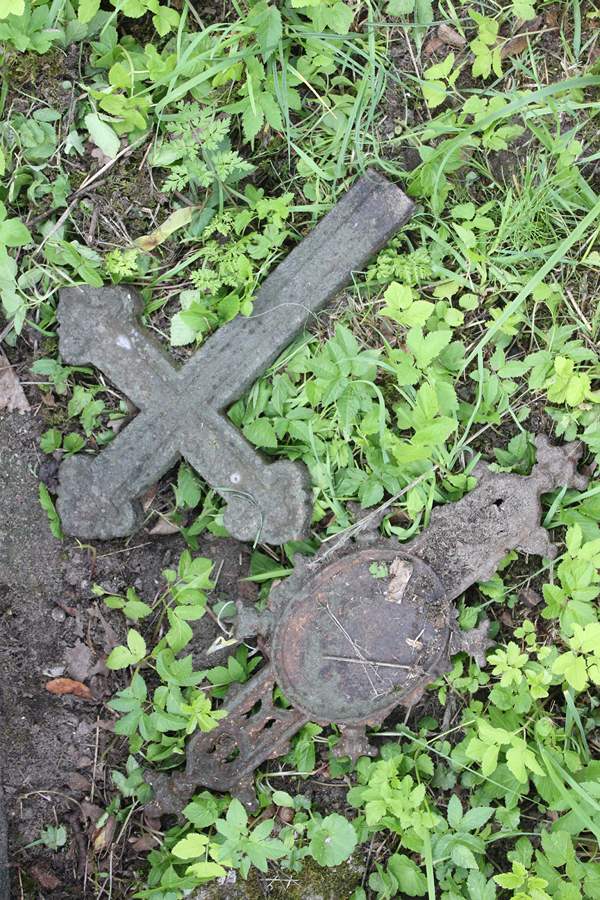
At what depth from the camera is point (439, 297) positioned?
3.30 m

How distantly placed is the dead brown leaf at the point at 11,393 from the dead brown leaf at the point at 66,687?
1150 millimetres

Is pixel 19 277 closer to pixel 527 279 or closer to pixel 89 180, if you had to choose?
pixel 89 180

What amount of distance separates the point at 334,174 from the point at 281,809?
2633mm

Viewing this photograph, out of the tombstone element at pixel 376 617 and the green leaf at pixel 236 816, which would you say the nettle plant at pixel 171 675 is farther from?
the green leaf at pixel 236 816

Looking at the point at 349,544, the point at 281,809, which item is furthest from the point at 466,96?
the point at 281,809

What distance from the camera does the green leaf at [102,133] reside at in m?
3.25

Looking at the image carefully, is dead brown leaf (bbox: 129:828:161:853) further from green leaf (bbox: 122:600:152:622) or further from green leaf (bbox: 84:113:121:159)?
green leaf (bbox: 84:113:121:159)

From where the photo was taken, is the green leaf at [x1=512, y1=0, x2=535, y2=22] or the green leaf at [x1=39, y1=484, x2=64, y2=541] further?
the green leaf at [x1=39, y1=484, x2=64, y2=541]

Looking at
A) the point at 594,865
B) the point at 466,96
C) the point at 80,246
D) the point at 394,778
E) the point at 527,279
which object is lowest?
the point at 594,865

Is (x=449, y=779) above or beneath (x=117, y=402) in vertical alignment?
beneath

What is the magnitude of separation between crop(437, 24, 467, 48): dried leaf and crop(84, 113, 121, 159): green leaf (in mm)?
1410

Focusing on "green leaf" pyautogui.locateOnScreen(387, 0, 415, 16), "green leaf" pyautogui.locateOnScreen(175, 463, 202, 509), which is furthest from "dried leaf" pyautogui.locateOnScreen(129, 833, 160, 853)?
"green leaf" pyautogui.locateOnScreen(387, 0, 415, 16)

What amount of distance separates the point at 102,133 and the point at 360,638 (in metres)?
2.30

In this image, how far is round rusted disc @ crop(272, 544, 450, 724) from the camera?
10.2 ft
